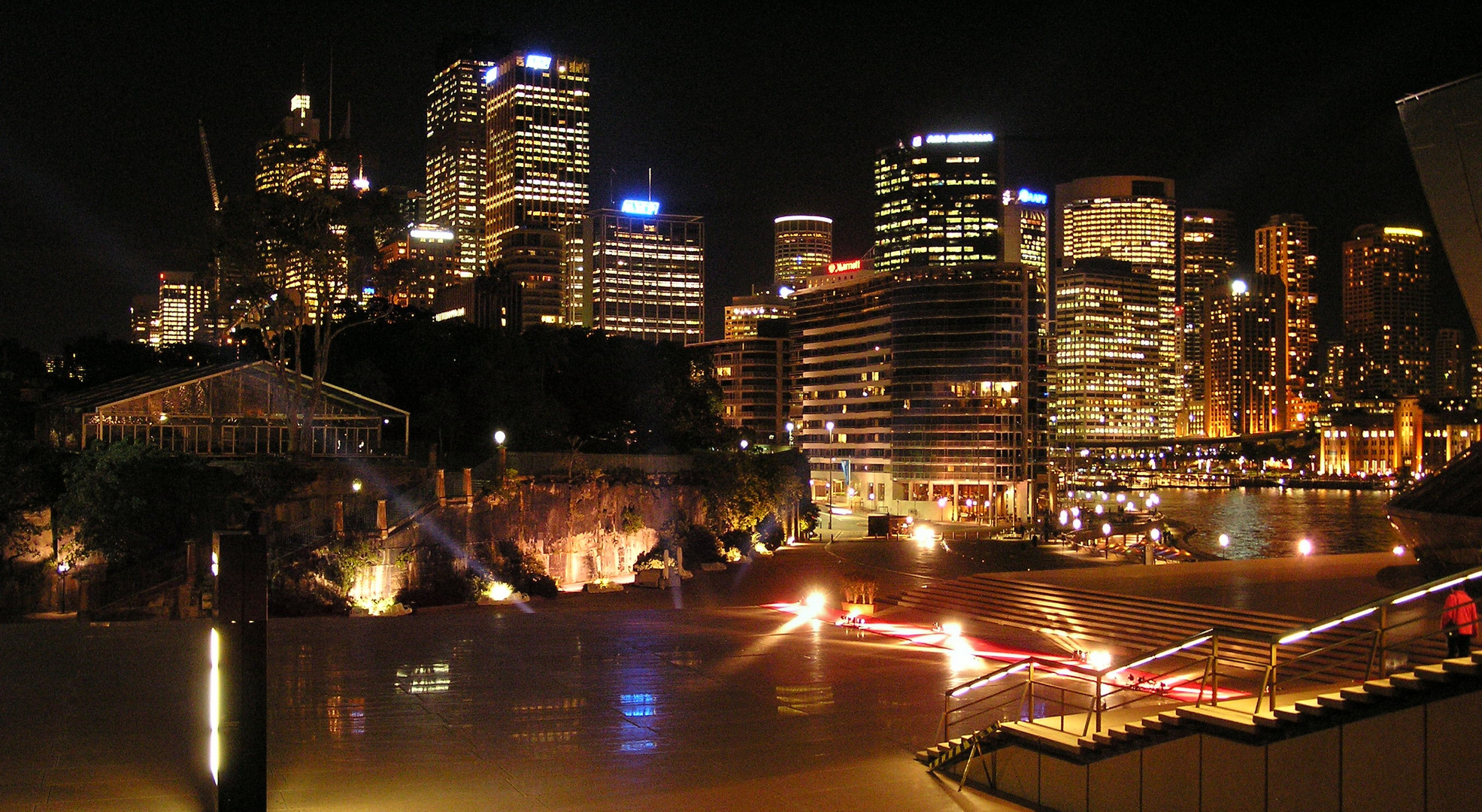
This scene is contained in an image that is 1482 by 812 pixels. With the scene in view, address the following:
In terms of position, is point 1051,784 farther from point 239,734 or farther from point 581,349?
point 581,349

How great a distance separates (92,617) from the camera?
82.7ft

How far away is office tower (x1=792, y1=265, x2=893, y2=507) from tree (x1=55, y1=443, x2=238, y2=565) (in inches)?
3374

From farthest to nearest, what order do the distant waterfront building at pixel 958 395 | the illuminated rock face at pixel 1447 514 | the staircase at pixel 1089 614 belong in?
the distant waterfront building at pixel 958 395 < the illuminated rock face at pixel 1447 514 < the staircase at pixel 1089 614

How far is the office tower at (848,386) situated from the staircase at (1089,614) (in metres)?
83.2

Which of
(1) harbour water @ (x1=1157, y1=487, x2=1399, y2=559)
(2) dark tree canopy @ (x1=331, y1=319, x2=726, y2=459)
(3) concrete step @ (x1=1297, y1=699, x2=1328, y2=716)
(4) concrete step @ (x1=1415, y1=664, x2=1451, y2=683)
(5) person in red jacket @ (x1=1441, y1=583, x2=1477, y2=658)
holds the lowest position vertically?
(1) harbour water @ (x1=1157, y1=487, x2=1399, y2=559)

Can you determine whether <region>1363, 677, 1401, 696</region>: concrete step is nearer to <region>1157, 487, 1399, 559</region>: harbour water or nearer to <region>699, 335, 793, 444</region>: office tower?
<region>1157, 487, 1399, 559</region>: harbour water

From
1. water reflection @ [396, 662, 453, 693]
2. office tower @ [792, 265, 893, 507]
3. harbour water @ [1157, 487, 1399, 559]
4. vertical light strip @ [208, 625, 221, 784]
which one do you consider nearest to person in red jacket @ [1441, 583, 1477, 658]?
vertical light strip @ [208, 625, 221, 784]

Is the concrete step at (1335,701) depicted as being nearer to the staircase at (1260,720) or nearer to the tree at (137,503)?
the staircase at (1260,720)

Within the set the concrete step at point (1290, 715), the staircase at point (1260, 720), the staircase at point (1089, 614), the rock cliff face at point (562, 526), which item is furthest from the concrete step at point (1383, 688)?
the rock cliff face at point (562, 526)

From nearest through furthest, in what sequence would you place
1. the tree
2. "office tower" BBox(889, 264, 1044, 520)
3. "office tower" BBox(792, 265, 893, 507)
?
the tree → "office tower" BBox(889, 264, 1044, 520) → "office tower" BBox(792, 265, 893, 507)

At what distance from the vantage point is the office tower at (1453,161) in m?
19.6

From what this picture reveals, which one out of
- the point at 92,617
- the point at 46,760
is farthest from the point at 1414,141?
the point at 92,617

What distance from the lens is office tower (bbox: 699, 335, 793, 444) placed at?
155 meters

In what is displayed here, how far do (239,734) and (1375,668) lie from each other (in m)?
10.5
